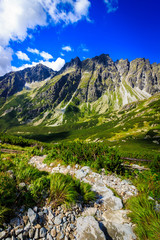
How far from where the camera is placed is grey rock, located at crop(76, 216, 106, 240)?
3.57 metres

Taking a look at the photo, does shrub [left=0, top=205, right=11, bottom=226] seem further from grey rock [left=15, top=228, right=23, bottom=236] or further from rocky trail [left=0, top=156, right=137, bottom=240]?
grey rock [left=15, top=228, right=23, bottom=236]

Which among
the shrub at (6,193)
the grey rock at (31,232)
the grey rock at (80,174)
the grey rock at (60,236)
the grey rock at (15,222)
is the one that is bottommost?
the grey rock at (60,236)

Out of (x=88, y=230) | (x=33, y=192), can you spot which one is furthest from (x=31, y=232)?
(x=88, y=230)

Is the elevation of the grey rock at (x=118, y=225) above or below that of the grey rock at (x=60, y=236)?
below

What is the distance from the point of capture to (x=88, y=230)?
12.3 feet

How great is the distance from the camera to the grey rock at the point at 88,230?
357cm

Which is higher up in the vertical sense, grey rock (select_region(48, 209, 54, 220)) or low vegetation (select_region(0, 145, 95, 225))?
low vegetation (select_region(0, 145, 95, 225))

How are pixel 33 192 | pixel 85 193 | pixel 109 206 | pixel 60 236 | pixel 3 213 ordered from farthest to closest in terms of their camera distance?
pixel 85 193, pixel 109 206, pixel 33 192, pixel 60 236, pixel 3 213

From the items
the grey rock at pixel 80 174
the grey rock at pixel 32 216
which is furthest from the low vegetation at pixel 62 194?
the grey rock at pixel 80 174

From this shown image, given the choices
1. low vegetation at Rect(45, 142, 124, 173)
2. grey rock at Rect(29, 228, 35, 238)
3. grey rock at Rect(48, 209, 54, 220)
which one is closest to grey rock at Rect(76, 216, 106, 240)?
grey rock at Rect(48, 209, 54, 220)

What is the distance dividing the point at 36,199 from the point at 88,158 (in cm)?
576

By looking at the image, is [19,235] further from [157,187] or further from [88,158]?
[88,158]

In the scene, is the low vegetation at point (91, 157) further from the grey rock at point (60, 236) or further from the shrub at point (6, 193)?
the shrub at point (6, 193)

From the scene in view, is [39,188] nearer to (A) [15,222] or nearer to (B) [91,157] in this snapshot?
(A) [15,222]
